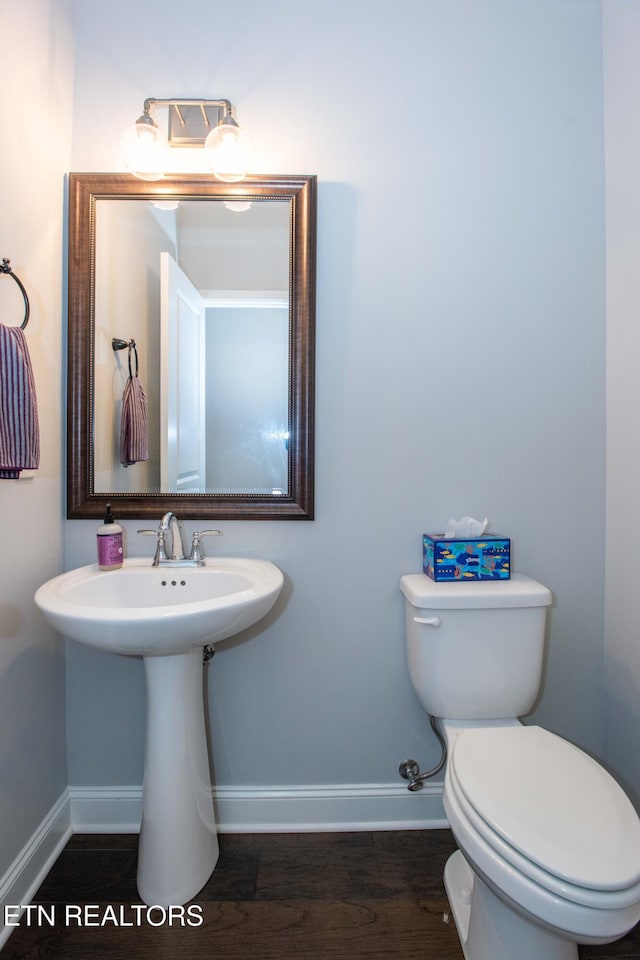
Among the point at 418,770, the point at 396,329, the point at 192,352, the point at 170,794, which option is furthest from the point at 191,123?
the point at 418,770

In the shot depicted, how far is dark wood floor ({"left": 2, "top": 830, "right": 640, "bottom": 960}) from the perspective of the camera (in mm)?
1085

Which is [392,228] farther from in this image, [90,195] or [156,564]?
[156,564]

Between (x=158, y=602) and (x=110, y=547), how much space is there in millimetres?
202

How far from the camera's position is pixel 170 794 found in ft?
3.86

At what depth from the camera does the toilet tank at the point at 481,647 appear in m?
1.24

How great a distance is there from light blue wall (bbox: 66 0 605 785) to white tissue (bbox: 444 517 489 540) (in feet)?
0.25

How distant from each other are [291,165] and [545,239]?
2.58 ft

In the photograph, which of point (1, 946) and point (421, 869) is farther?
point (421, 869)

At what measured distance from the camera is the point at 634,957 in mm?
1095

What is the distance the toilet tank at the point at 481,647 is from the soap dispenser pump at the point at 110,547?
0.81m

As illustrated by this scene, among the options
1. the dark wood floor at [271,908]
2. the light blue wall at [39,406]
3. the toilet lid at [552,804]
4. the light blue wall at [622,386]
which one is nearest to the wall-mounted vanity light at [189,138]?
the light blue wall at [39,406]

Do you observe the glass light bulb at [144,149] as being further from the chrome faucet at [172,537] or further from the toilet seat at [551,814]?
the toilet seat at [551,814]

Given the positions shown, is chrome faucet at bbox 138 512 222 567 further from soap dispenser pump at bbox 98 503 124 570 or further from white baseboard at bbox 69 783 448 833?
white baseboard at bbox 69 783 448 833

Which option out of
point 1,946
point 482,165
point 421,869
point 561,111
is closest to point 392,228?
point 482,165
